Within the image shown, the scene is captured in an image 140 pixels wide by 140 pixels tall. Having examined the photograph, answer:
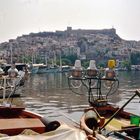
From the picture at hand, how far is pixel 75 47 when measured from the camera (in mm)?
157125

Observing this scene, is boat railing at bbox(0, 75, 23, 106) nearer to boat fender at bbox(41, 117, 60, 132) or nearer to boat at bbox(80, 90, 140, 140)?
boat at bbox(80, 90, 140, 140)

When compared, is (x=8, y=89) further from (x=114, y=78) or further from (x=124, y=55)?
(x=124, y=55)

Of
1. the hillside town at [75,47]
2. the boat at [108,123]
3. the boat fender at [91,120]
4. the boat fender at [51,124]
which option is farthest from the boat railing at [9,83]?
the hillside town at [75,47]

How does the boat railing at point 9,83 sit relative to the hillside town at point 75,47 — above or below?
below

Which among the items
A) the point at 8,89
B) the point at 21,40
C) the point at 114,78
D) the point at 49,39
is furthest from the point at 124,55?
the point at 114,78

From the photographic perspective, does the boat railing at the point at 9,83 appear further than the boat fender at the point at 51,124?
Yes

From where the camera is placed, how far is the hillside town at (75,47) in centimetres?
14159

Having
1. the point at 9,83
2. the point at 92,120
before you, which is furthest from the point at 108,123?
the point at 9,83

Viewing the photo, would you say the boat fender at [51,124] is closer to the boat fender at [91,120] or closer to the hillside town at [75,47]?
the boat fender at [91,120]

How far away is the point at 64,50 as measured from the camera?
494 feet

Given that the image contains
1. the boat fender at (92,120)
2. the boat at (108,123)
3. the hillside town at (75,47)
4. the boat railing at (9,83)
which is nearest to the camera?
the boat at (108,123)

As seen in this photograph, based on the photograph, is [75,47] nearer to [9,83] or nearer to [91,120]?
[9,83]

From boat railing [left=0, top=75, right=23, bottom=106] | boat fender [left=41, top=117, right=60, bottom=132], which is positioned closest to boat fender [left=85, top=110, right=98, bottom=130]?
boat fender [left=41, top=117, right=60, bottom=132]

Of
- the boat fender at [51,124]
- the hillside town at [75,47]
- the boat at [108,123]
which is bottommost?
the boat at [108,123]
